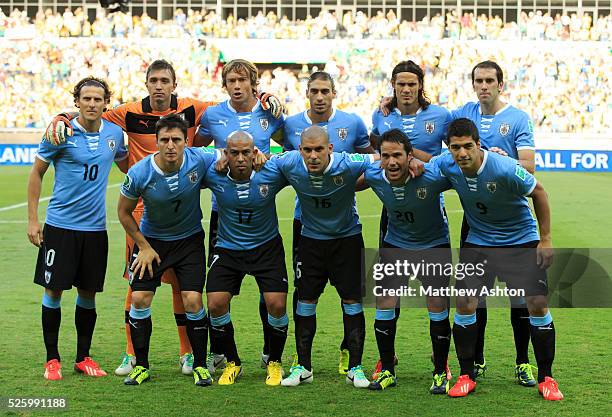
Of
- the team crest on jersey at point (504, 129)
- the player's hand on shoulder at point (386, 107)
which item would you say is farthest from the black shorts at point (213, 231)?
the team crest on jersey at point (504, 129)

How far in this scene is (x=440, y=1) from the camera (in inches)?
1510

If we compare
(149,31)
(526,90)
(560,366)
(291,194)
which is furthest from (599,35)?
(560,366)

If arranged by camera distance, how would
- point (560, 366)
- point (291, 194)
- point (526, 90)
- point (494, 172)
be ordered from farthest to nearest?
point (526, 90), point (291, 194), point (560, 366), point (494, 172)

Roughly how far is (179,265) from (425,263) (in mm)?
1646

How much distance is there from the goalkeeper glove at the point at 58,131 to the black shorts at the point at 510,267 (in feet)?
9.08

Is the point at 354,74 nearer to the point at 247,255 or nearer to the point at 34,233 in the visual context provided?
the point at 247,255

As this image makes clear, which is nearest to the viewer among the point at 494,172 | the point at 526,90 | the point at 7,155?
the point at 494,172

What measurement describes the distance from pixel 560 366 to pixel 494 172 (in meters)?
1.74

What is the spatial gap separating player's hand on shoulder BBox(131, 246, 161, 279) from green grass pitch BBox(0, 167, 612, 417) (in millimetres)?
739

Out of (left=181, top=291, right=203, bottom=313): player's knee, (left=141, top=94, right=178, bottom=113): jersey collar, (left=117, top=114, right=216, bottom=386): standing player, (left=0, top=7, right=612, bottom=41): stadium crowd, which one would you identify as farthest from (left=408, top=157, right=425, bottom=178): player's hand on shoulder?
(left=0, top=7, right=612, bottom=41): stadium crowd

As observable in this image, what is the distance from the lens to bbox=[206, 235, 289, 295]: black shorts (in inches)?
250

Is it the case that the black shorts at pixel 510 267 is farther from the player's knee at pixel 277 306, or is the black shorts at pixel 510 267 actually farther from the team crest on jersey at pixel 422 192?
the player's knee at pixel 277 306

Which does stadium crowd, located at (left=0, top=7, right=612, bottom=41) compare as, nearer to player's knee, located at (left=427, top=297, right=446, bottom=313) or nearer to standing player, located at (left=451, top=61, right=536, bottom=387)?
standing player, located at (left=451, top=61, right=536, bottom=387)

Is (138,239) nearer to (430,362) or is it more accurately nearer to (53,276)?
(53,276)
